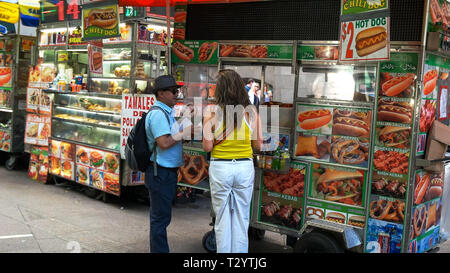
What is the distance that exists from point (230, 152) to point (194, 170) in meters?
1.70

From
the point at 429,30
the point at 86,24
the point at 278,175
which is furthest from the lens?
the point at 86,24

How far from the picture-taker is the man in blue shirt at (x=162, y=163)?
473 cm

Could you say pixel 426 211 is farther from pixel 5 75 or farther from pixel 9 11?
pixel 5 75

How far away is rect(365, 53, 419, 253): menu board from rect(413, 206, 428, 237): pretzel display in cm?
20

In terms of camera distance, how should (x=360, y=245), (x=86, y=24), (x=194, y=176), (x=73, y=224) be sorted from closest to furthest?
(x=360, y=245), (x=194, y=176), (x=73, y=224), (x=86, y=24)

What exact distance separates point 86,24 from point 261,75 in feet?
11.1

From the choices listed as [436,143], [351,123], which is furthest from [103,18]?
[436,143]

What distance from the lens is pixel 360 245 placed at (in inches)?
183

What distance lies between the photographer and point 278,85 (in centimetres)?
539

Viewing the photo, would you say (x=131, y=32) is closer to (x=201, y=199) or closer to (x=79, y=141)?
(x=79, y=141)

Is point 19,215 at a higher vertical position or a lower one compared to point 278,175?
lower

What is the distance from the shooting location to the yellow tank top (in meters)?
4.30

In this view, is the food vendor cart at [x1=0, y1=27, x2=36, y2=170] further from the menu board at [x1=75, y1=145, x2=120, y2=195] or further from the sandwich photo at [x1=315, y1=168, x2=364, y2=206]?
the sandwich photo at [x1=315, y1=168, x2=364, y2=206]

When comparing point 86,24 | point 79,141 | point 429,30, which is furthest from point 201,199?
point 429,30
